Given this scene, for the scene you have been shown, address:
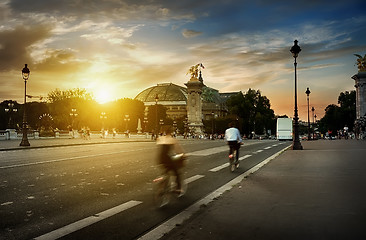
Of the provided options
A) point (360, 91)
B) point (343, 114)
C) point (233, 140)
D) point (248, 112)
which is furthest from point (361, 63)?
point (233, 140)

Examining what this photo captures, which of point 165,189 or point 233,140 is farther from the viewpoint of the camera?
point 233,140

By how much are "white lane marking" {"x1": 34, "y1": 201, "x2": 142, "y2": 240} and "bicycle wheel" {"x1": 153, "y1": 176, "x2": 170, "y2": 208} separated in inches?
17.6

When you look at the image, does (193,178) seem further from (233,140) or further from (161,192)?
(161,192)

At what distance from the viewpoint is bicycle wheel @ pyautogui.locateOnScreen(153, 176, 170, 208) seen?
23.0ft

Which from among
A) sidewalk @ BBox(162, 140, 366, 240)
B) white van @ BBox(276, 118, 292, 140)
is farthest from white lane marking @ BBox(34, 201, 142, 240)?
white van @ BBox(276, 118, 292, 140)

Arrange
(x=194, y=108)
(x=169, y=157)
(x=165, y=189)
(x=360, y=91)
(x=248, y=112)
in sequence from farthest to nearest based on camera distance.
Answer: (x=248, y=112) < (x=194, y=108) < (x=360, y=91) < (x=169, y=157) < (x=165, y=189)

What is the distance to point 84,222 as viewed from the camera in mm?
5781

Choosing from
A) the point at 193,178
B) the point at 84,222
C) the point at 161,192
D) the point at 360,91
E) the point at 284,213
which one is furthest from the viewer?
the point at 360,91

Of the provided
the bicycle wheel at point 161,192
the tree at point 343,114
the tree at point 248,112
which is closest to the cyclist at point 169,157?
the bicycle wheel at point 161,192

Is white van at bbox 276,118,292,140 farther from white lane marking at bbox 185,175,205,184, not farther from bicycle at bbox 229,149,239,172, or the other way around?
white lane marking at bbox 185,175,205,184

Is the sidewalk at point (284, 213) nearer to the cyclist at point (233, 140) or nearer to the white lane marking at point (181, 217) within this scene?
the white lane marking at point (181, 217)

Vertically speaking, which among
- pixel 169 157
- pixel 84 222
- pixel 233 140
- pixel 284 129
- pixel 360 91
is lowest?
pixel 84 222

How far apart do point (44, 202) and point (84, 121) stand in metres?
89.0

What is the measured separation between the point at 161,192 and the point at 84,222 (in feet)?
5.60
